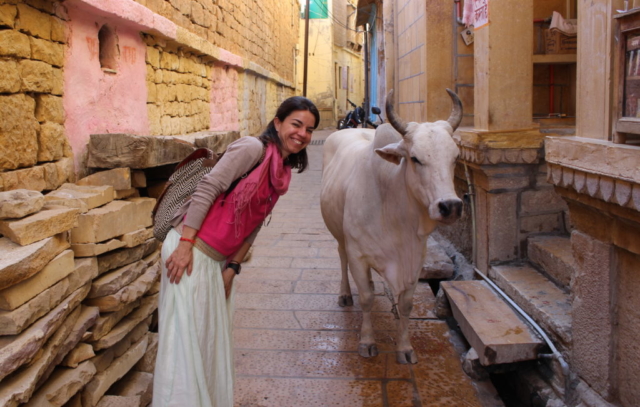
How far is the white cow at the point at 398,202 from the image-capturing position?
277cm

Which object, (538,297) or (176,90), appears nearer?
(538,297)

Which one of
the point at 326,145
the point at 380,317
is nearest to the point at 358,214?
the point at 380,317

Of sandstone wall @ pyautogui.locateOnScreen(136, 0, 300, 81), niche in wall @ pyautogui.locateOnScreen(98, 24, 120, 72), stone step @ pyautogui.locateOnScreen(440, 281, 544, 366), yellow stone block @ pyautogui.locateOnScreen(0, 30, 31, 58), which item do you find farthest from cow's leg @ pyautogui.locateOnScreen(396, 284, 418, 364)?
sandstone wall @ pyautogui.locateOnScreen(136, 0, 300, 81)

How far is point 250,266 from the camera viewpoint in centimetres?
534

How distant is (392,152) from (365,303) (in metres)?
1.09

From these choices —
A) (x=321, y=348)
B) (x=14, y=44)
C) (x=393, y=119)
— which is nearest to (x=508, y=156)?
(x=393, y=119)

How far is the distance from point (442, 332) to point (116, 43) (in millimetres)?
3250

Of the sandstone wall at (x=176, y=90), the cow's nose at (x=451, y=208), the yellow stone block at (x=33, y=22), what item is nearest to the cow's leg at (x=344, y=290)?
the cow's nose at (x=451, y=208)

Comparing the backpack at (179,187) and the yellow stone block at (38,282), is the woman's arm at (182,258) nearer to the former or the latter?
the backpack at (179,187)

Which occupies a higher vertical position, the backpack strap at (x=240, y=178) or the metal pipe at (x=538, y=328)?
the backpack strap at (x=240, y=178)

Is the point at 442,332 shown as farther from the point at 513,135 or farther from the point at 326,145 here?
the point at 326,145

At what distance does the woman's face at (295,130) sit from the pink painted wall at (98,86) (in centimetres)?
177

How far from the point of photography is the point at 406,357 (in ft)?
11.2

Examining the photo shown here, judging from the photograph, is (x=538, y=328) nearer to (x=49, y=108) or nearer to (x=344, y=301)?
(x=344, y=301)
